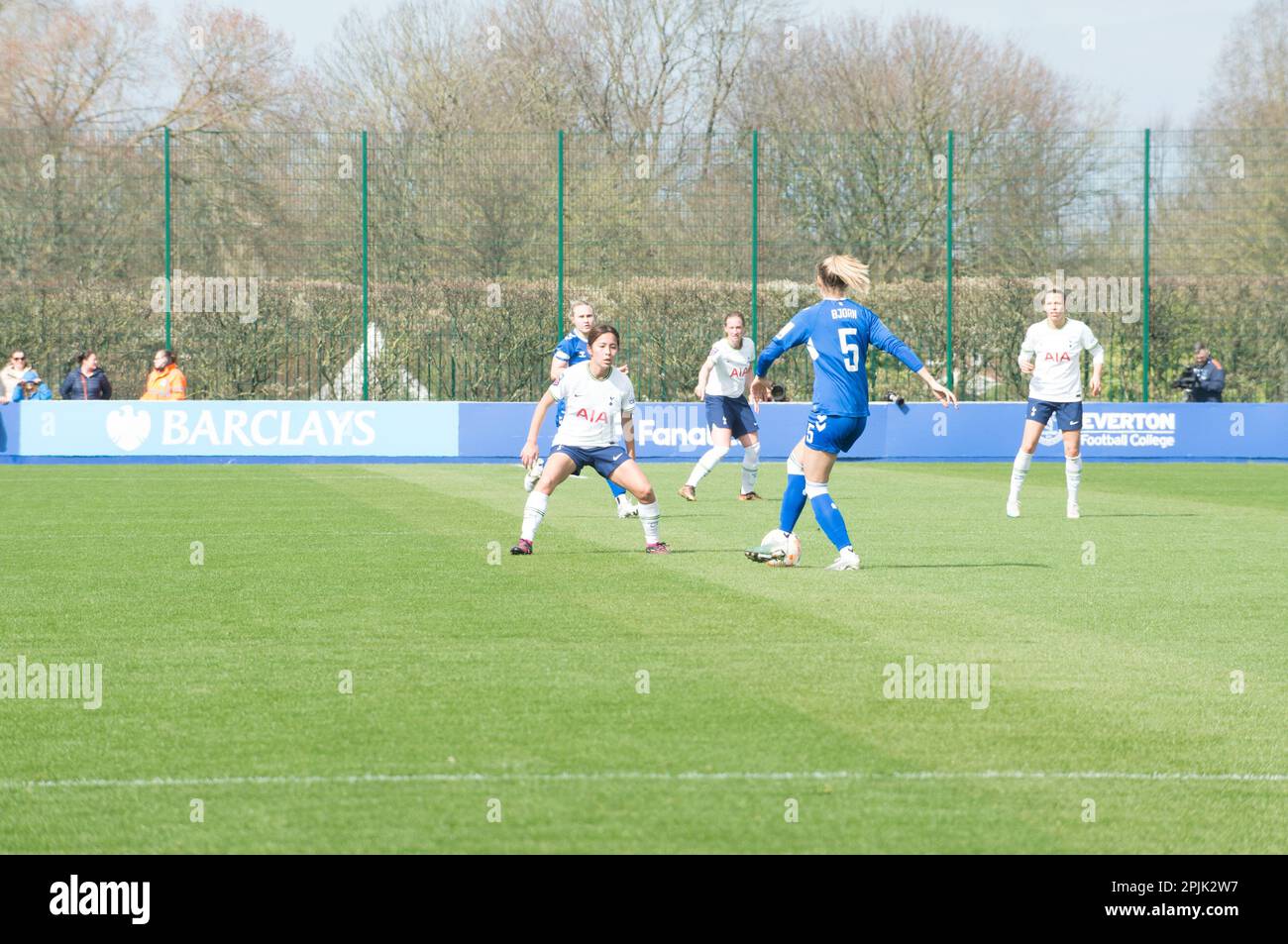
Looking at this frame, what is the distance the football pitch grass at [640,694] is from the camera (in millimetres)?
5547

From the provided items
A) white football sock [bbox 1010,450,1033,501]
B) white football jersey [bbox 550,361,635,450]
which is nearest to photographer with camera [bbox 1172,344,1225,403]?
white football sock [bbox 1010,450,1033,501]

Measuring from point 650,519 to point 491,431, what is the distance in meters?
15.9

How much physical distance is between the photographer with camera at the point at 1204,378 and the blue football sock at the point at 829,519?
20704 mm

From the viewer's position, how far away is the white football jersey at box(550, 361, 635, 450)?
1307 centimetres

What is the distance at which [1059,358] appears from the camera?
1719cm

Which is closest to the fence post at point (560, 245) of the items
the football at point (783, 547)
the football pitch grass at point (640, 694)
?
the football pitch grass at point (640, 694)

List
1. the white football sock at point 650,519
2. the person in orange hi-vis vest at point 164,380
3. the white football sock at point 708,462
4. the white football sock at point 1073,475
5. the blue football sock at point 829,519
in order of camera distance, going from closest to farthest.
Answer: the blue football sock at point 829,519, the white football sock at point 650,519, the white football sock at point 1073,475, the white football sock at point 708,462, the person in orange hi-vis vest at point 164,380

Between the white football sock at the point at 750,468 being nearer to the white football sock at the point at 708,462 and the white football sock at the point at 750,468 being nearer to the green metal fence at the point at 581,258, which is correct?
the white football sock at the point at 708,462

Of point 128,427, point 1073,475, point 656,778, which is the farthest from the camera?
point 128,427

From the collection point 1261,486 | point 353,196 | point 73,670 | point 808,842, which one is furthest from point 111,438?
point 808,842
